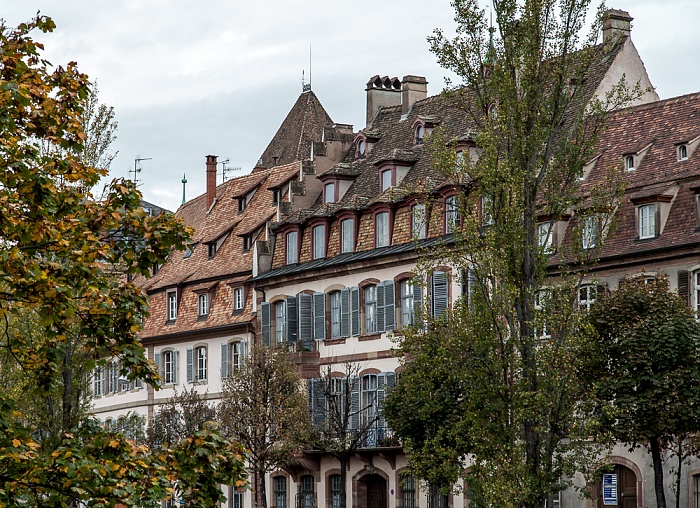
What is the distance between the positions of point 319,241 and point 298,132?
23.8 m

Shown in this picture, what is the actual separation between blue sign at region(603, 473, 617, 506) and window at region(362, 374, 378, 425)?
10.7 meters

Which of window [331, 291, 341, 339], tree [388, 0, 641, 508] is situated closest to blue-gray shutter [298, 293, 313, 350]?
window [331, 291, 341, 339]

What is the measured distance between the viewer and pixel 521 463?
30875 millimetres

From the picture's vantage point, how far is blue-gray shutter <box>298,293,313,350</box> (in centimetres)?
5391

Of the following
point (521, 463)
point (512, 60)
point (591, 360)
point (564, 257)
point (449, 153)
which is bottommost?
point (521, 463)

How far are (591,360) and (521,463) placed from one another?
4009mm

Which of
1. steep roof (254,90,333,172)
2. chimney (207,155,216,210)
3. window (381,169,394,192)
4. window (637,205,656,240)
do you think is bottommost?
window (637,205,656,240)

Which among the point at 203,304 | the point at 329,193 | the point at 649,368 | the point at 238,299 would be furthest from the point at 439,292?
the point at 203,304

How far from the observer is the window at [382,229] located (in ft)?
166

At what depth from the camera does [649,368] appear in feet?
109

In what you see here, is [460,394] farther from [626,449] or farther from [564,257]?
[564,257]

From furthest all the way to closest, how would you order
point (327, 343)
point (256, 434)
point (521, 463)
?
1. point (327, 343)
2. point (256, 434)
3. point (521, 463)

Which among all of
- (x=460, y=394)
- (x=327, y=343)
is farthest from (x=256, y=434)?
(x=460, y=394)

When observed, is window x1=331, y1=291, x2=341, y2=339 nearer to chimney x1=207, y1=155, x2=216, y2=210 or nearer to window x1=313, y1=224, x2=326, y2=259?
window x1=313, y1=224, x2=326, y2=259
